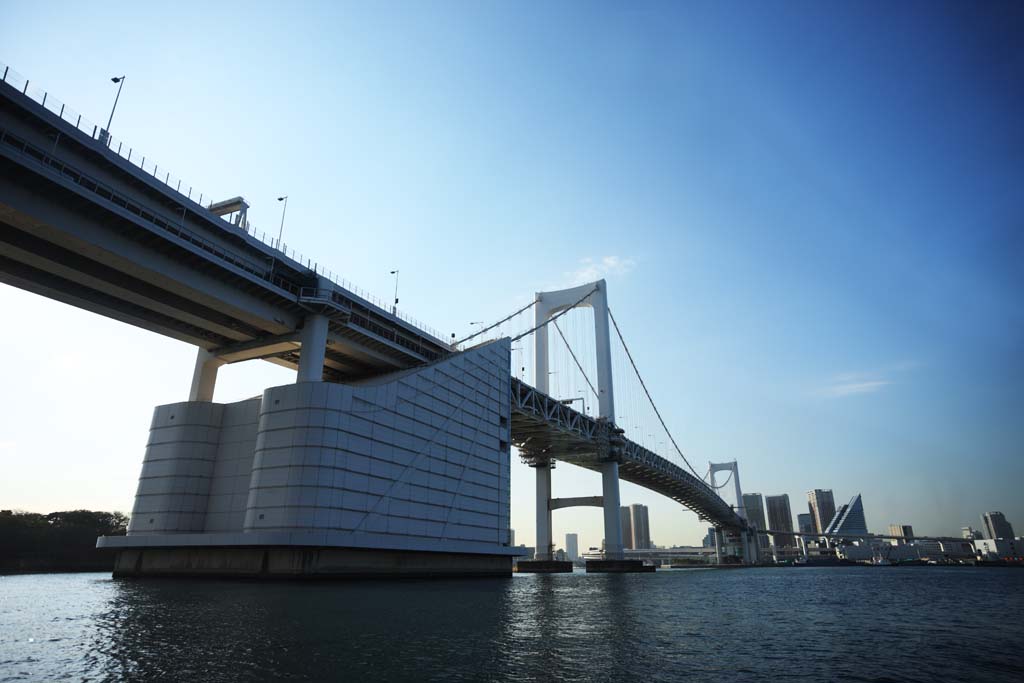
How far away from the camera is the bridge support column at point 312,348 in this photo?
42781 millimetres

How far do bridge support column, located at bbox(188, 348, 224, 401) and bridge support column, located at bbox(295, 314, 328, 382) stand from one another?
1046cm

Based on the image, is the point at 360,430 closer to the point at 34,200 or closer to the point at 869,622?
the point at 34,200

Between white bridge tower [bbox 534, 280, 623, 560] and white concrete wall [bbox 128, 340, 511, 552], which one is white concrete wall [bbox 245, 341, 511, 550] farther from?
white bridge tower [bbox 534, 280, 623, 560]

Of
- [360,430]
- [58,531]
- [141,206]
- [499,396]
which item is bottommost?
[58,531]

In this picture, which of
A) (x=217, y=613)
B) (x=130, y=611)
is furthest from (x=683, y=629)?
(x=130, y=611)

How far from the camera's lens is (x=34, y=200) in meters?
30.4

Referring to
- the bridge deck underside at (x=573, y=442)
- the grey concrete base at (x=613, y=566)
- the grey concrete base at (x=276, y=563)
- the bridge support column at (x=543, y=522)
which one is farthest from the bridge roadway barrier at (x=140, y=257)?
the grey concrete base at (x=613, y=566)

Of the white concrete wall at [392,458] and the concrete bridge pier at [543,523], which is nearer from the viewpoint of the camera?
the white concrete wall at [392,458]

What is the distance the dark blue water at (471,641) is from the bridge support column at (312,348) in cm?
1806

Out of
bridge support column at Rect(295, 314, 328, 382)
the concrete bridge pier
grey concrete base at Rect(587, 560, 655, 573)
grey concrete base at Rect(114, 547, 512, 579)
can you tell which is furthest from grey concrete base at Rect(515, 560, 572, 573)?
bridge support column at Rect(295, 314, 328, 382)

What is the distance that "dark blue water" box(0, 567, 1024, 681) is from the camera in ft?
38.0

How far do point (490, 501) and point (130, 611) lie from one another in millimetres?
37155

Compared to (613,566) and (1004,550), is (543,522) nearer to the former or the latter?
(613,566)

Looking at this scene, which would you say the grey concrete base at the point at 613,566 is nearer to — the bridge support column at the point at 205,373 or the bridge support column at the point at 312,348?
the bridge support column at the point at 312,348
